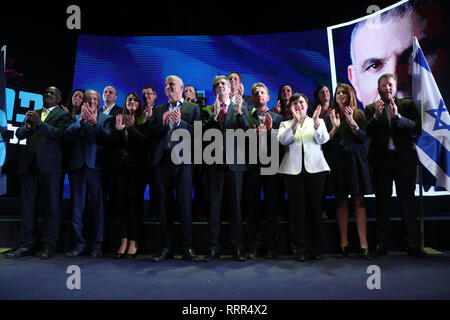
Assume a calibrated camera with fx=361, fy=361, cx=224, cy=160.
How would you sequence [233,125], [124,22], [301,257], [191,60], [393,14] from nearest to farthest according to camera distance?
[301,257] → [233,125] → [393,14] → [124,22] → [191,60]

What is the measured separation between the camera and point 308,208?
373cm

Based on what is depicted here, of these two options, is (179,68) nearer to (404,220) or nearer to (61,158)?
(61,158)

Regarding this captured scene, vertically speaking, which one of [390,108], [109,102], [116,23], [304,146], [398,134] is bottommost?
[304,146]

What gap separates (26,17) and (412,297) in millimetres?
6356

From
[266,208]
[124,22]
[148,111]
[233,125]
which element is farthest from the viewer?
[124,22]

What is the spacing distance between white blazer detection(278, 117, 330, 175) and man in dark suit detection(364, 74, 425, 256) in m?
0.67

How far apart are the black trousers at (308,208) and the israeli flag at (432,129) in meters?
1.16

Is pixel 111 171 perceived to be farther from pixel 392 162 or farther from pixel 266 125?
pixel 392 162

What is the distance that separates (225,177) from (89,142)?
1586 mm

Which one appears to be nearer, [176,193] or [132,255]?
[176,193]

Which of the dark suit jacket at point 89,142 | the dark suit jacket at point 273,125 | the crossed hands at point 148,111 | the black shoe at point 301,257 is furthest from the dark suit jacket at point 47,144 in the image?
the black shoe at point 301,257

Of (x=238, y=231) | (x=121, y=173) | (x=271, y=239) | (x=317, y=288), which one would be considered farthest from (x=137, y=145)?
(x=317, y=288)

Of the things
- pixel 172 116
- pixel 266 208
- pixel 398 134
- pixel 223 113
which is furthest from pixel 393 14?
pixel 172 116

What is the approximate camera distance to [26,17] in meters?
5.72
